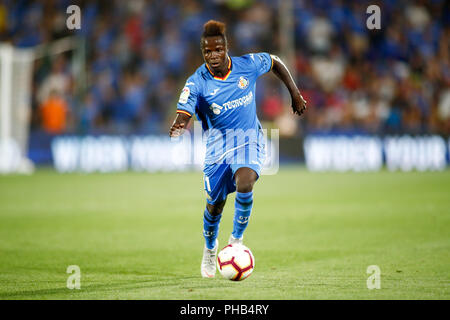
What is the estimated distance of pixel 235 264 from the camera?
254 inches

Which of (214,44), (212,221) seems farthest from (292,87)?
(212,221)

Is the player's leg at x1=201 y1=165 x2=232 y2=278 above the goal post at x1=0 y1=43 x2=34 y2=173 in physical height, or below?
below

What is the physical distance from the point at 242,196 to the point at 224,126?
0.77m

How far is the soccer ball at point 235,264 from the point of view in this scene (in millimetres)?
6445

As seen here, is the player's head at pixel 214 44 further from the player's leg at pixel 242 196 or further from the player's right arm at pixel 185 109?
the player's leg at pixel 242 196

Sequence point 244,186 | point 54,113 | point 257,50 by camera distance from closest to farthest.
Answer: point 244,186 → point 54,113 → point 257,50

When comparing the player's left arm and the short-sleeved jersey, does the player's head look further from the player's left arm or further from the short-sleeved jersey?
the player's left arm

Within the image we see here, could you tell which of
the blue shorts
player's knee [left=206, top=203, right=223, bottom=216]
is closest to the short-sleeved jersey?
the blue shorts

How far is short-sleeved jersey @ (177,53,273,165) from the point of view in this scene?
695 centimetres

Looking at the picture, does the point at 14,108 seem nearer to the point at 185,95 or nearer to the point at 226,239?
the point at 226,239

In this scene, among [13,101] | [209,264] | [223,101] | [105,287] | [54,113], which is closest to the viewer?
[105,287]

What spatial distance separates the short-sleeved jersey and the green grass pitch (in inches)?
54.9

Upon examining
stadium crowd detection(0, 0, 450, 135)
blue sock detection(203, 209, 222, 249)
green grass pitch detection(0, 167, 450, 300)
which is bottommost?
green grass pitch detection(0, 167, 450, 300)

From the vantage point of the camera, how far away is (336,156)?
2159 centimetres
